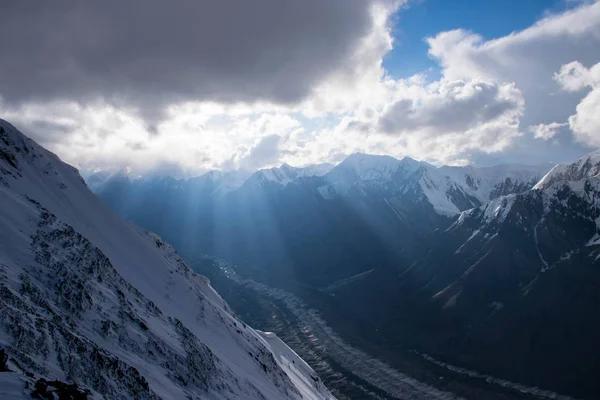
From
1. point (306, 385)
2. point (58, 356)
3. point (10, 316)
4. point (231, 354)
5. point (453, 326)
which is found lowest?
point (453, 326)

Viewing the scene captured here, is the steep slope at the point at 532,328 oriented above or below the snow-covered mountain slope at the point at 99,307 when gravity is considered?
below

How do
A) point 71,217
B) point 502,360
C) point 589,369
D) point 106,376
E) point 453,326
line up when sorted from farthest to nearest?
point 453,326 < point 502,360 < point 589,369 < point 71,217 < point 106,376

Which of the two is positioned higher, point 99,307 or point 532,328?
point 99,307

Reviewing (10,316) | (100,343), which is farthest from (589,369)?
(10,316)

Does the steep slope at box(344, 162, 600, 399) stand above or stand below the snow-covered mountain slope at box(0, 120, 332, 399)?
below

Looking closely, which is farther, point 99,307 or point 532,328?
point 532,328

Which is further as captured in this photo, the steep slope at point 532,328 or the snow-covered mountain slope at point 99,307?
the steep slope at point 532,328

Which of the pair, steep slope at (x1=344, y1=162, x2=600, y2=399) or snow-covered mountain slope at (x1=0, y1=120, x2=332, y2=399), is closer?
snow-covered mountain slope at (x1=0, y1=120, x2=332, y2=399)

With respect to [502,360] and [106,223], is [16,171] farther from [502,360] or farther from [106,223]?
[502,360]
